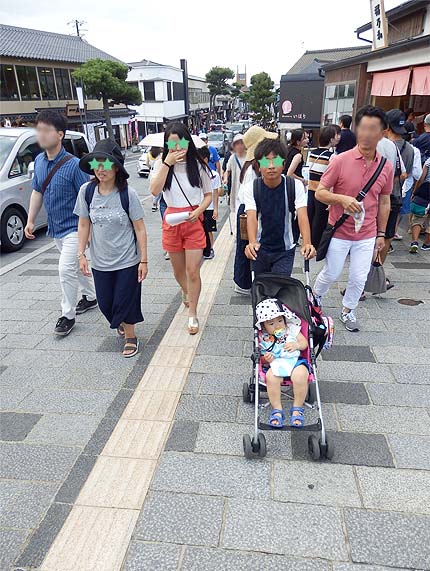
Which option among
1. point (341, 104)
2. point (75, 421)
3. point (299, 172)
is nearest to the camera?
point (75, 421)

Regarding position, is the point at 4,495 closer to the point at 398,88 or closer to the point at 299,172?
the point at 299,172

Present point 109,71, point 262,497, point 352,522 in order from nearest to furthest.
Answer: point 352,522, point 262,497, point 109,71

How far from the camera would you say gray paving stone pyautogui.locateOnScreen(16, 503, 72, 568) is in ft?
6.28

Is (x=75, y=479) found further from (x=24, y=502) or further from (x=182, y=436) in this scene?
(x=182, y=436)

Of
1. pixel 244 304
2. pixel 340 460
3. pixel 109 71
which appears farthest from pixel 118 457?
pixel 109 71

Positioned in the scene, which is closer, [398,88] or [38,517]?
[38,517]

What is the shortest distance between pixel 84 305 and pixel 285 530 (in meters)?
3.30

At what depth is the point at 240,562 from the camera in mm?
1854

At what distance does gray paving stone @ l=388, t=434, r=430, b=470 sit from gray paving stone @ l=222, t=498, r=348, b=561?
60cm

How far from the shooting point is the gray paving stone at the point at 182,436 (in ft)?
8.37

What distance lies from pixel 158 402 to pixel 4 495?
109cm

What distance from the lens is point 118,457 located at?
8.20 ft

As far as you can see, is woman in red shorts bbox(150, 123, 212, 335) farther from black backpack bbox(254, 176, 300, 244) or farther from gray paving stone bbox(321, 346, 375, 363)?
gray paving stone bbox(321, 346, 375, 363)

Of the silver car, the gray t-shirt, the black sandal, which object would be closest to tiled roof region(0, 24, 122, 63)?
the silver car
